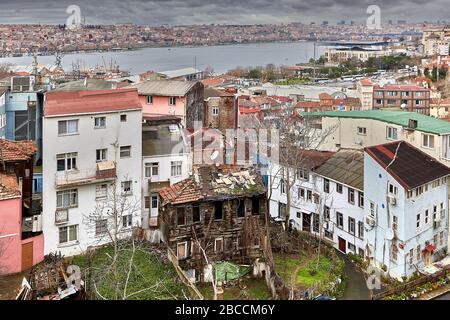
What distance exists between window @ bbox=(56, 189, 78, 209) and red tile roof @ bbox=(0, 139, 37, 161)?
24.9 inches

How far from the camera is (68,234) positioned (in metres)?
5.26

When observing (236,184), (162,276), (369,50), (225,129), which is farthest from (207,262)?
(369,50)

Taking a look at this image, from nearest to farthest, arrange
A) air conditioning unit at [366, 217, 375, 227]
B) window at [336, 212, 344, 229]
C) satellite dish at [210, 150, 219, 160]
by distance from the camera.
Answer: air conditioning unit at [366, 217, 375, 227] < window at [336, 212, 344, 229] < satellite dish at [210, 150, 219, 160]

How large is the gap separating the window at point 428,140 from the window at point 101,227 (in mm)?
4240

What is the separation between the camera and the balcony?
5.12 meters

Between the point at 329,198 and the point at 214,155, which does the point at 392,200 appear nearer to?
the point at 329,198

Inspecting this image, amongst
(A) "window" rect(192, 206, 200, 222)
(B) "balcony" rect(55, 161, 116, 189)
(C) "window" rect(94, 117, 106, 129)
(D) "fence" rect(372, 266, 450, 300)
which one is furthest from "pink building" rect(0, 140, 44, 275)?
(D) "fence" rect(372, 266, 450, 300)

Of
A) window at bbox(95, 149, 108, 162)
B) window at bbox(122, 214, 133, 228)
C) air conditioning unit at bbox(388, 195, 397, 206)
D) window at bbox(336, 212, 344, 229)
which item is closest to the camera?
air conditioning unit at bbox(388, 195, 397, 206)

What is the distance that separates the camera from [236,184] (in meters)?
5.62

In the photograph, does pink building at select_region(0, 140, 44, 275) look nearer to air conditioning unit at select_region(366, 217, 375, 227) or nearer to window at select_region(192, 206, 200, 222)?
window at select_region(192, 206, 200, 222)

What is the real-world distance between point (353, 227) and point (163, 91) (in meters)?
4.44
